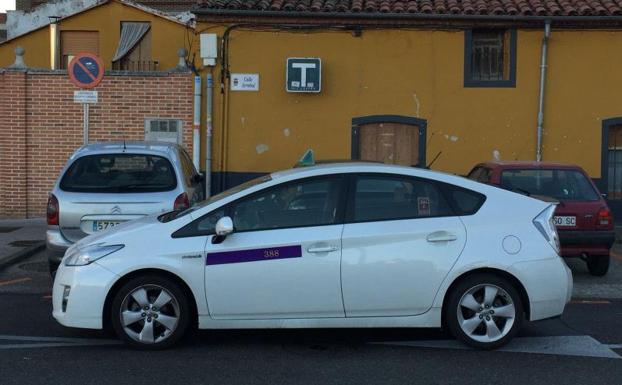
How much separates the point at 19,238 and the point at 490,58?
915 cm

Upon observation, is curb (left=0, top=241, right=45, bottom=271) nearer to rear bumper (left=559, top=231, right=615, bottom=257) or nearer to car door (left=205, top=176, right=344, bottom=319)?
car door (left=205, top=176, right=344, bottom=319)

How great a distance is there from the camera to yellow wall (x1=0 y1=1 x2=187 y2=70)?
21547 mm

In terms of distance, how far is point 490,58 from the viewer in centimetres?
1409

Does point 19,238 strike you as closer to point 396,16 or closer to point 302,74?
point 302,74

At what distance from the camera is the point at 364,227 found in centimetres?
575

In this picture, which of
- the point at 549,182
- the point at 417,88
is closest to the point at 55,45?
the point at 417,88

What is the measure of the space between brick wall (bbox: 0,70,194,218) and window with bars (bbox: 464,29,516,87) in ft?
17.5

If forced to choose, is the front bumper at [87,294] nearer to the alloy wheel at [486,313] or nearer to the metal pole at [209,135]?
the alloy wheel at [486,313]

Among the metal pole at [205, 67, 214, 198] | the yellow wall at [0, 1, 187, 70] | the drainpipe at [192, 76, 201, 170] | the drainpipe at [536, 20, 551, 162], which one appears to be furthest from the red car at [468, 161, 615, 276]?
the yellow wall at [0, 1, 187, 70]

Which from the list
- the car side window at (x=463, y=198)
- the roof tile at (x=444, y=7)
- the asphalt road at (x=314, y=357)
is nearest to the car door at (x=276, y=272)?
the asphalt road at (x=314, y=357)

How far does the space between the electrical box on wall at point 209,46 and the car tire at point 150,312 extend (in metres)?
8.55

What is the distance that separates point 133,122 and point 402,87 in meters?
5.18

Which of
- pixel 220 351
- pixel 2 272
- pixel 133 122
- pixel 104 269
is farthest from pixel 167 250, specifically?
pixel 133 122

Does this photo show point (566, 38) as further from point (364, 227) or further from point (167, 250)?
point (167, 250)
